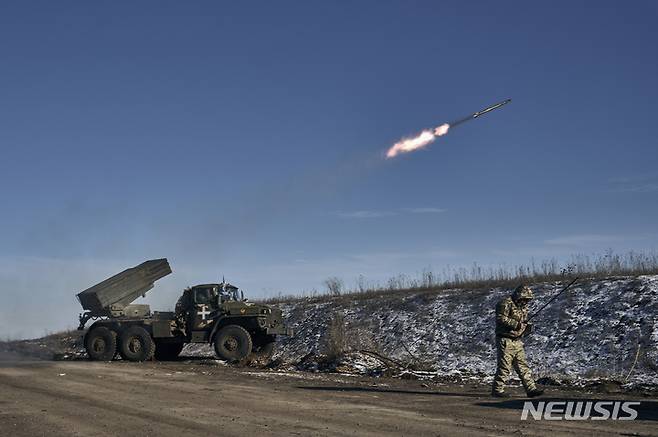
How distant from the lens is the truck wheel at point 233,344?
19.8 meters

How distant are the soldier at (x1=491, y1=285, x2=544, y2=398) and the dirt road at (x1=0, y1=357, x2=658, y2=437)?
358 millimetres

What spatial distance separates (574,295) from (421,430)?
1406 cm

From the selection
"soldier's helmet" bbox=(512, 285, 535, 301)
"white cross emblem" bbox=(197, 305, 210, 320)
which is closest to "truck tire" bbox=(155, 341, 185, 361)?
"white cross emblem" bbox=(197, 305, 210, 320)

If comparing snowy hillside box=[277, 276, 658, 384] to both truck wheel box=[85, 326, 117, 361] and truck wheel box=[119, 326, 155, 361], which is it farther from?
truck wheel box=[85, 326, 117, 361]

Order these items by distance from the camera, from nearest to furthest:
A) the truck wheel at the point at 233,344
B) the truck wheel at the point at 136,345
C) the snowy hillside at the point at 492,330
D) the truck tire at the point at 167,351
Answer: the snowy hillside at the point at 492,330 < the truck wheel at the point at 233,344 < the truck wheel at the point at 136,345 < the truck tire at the point at 167,351

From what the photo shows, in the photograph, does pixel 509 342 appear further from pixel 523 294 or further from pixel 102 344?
pixel 102 344

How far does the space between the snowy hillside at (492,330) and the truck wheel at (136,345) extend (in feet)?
14.8

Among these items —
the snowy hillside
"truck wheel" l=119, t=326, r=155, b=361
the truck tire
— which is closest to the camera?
the snowy hillside

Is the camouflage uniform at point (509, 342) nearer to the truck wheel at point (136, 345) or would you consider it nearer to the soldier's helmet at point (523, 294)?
the soldier's helmet at point (523, 294)

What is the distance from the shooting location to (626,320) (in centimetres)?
1795

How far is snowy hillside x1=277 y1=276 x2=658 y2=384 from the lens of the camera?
16.4 m

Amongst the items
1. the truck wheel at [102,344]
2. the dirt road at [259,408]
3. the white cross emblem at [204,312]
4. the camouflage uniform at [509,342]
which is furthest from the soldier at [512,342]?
the truck wheel at [102,344]

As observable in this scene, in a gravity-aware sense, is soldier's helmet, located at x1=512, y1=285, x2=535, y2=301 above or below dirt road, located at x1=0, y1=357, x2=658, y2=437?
above

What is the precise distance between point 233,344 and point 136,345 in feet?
11.9
